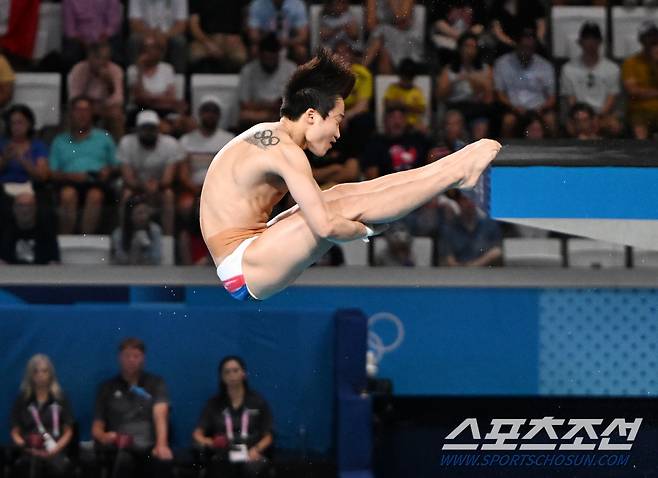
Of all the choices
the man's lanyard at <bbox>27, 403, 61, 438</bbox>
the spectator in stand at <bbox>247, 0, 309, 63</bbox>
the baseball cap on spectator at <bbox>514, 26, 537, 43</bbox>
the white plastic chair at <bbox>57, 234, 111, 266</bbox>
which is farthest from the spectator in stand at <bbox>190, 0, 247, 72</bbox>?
the man's lanyard at <bbox>27, 403, 61, 438</bbox>

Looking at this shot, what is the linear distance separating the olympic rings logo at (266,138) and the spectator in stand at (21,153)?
355 centimetres

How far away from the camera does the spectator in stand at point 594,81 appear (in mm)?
9242

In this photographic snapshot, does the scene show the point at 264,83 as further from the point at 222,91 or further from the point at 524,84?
the point at 524,84

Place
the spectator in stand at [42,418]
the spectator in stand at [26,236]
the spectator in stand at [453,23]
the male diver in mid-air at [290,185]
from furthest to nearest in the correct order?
the spectator in stand at [453,23]
the spectator in stand at [26,236]
the spectator in stand at [42,418]
the male diver in mid-air at [290,185]

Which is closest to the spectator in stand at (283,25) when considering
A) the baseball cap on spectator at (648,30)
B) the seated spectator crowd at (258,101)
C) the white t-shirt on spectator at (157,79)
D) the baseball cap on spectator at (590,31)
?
the seated spectator crowd at (258,101)

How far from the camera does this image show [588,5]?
9.73 metres

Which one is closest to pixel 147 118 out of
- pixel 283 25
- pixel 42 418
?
pixel 283 25

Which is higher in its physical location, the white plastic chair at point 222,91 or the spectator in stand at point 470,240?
the white plastic chair at point 222,91

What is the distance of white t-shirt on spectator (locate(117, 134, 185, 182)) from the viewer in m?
8.80

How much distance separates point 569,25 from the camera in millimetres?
9664

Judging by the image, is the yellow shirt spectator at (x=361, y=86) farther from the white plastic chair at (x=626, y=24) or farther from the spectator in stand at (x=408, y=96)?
the white plastic chair at (x=626, y=24)

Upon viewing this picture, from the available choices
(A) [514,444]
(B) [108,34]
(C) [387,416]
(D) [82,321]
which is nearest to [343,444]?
(C) [387,416]

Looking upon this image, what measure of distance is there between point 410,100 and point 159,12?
193 cm

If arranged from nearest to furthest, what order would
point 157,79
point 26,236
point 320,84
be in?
point 320,84 → point 26,236 → point 157,79
